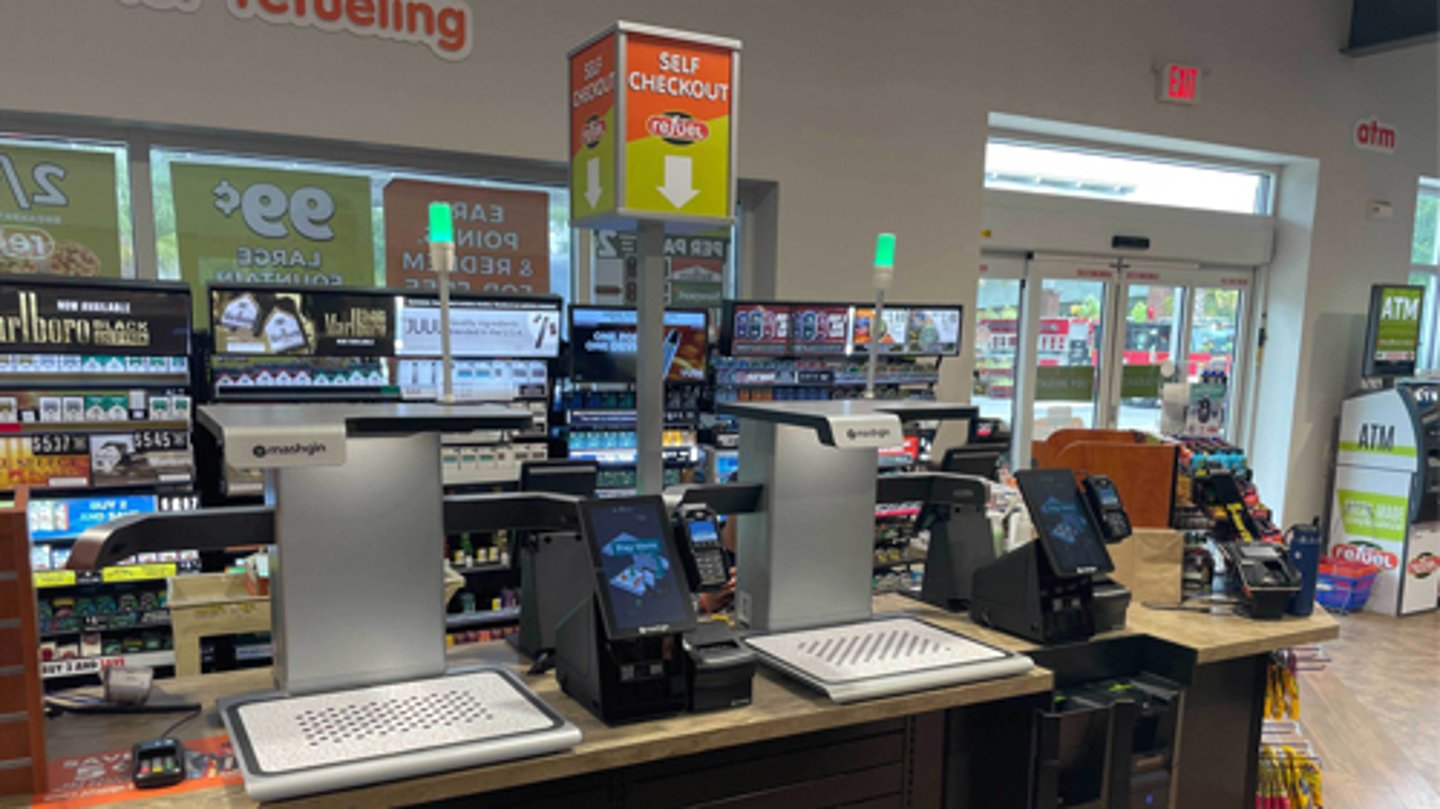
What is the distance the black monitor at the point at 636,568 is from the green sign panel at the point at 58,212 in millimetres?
3184

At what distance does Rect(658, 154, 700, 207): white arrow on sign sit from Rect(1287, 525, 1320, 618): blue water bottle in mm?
2308

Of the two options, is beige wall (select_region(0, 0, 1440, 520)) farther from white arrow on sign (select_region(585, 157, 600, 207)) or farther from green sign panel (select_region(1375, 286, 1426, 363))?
white arrow on sign (select_region(585, 157, 600, 207))

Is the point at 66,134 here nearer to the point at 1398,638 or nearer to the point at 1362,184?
the point at 1398,638

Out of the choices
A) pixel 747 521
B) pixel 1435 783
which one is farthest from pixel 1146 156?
pixel 747 521

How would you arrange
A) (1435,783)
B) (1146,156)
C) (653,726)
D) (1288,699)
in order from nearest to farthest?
(653,726) → (1288,699) → (1435,783) → (1146,156)

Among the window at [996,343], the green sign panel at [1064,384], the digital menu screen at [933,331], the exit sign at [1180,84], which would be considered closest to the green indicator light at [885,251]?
the digital menu screen at [933,331]

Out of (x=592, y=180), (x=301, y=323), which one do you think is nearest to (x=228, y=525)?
(x=592, y=180)

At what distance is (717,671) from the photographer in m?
2.00

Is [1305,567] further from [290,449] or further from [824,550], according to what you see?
[290,449]

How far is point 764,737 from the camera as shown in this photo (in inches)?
78.0

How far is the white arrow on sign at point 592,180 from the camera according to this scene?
7.43ft

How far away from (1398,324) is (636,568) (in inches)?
300

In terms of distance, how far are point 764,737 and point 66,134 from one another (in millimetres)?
4106

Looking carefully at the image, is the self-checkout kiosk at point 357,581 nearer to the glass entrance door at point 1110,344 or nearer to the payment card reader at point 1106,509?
the payment card reader at point 1106,509
